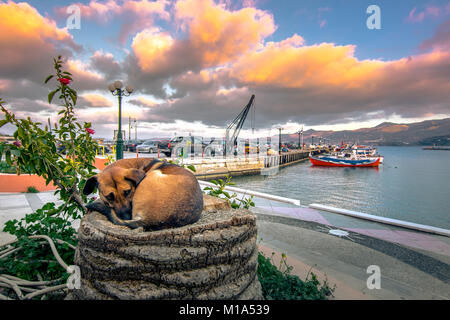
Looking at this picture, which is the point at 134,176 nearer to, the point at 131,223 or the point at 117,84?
the point at 131,223

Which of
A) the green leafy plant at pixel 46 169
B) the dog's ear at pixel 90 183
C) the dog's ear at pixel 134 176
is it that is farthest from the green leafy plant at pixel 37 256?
the dog's ear at pixel 134 176

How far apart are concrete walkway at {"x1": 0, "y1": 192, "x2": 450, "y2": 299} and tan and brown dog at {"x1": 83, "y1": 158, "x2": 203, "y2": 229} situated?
2.26 meters

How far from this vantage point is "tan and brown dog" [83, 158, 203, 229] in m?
2.25

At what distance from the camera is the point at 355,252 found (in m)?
4.67

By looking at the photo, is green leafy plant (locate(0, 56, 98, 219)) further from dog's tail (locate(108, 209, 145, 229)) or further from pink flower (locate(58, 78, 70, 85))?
dog's tail (locate(108, 209, 145, 229))

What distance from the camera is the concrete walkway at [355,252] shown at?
132 inches

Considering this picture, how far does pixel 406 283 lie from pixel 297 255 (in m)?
1.62

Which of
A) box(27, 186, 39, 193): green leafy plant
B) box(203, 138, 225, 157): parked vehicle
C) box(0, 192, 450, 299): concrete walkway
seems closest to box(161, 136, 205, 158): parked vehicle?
box(203, 138, 225, 157): parked vehicle

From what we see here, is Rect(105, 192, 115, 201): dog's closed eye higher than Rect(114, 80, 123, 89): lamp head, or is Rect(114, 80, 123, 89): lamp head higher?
Rect(114, 80, 123, 89): lamp head

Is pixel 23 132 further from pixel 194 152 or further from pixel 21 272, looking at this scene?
pixel 194 152

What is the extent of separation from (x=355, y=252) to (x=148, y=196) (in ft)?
14.4

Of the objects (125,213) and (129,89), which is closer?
(125,213)

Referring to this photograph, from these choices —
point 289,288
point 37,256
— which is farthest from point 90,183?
point 289,288

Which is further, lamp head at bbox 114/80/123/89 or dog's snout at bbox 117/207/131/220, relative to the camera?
lamp head at bbox 114/80/123/89
